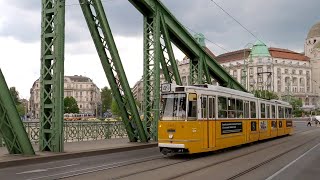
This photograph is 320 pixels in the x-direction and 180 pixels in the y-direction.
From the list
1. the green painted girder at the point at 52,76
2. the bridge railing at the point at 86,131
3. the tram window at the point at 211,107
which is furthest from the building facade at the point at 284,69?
the green painted girder at the point at 52,76

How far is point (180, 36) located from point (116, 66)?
684cm

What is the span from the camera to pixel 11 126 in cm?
1497

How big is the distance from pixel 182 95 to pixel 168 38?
8.94m

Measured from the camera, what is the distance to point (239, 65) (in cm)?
13675

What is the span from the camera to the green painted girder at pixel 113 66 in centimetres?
2020

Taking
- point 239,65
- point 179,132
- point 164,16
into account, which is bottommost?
point 179,132

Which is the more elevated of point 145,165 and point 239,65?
point 239,65

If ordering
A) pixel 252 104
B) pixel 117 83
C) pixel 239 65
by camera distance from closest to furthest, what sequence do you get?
pixel 117 83 → pixel 252 104 → pixel 239 65

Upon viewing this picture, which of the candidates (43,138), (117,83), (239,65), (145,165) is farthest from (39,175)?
(239,65)

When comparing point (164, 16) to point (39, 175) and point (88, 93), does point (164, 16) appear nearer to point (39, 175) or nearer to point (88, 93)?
point (39, 175)

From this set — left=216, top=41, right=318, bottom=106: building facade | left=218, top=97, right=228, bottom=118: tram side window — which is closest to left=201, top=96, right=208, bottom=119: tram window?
left=218, top=97, right=228, bottom=118: tram side window

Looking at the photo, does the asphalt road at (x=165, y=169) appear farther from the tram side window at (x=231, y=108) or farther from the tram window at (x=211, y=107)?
the tram side window at (x=231, y=108)

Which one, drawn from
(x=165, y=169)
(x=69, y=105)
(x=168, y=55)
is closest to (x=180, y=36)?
(x=168, y=55)

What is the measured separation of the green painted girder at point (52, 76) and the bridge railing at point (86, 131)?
4935 mm
